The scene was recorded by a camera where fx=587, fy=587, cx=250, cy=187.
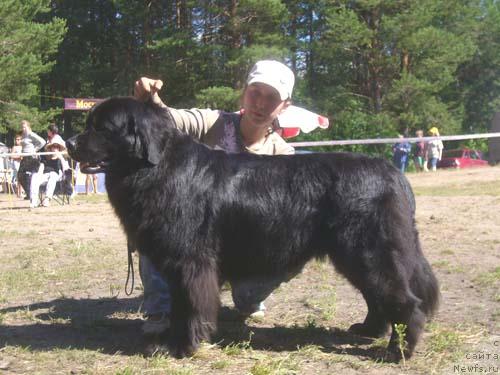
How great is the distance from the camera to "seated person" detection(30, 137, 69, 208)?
44.6 feet

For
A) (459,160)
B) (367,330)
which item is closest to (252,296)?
(367,330)

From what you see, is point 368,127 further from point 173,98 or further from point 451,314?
point 451,314

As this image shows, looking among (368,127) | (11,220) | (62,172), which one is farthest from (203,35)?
(11,220)

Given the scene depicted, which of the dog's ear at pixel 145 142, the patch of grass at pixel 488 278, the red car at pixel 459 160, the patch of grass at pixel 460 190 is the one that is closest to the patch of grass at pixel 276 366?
the dog's ear at pixel 145 142

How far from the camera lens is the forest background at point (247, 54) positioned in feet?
89.4

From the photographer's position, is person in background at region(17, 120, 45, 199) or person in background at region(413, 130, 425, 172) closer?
person in background at region(17, 120, 45, 199)

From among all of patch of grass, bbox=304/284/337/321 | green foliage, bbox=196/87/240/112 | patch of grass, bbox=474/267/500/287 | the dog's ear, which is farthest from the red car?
the dog's ear

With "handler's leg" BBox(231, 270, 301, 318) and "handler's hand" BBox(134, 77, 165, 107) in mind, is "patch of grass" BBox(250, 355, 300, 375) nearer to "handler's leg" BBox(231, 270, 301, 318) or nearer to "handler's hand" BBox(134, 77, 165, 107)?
"handler's leg" BBox(231, 270, 301, 318)

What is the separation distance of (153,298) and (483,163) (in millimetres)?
30646

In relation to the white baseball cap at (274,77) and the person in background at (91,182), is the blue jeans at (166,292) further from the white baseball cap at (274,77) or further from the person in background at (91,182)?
the person in background at (91,182)

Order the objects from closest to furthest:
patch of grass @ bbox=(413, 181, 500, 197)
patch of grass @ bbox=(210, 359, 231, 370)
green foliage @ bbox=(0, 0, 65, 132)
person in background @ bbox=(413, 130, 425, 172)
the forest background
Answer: patch of grass @ bbox=(210, 359, 231, 370)
patch of grass @ bbox=(413, 181, 500, 197)
green foliage @ bbox=(0, 0, 65, 132)
person in background @ bbox=(413, 130, 425, 172)
the forest background

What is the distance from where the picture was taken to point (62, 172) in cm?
1458

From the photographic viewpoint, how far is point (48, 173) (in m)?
13.9

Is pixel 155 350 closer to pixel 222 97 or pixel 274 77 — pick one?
pixel 274 77
